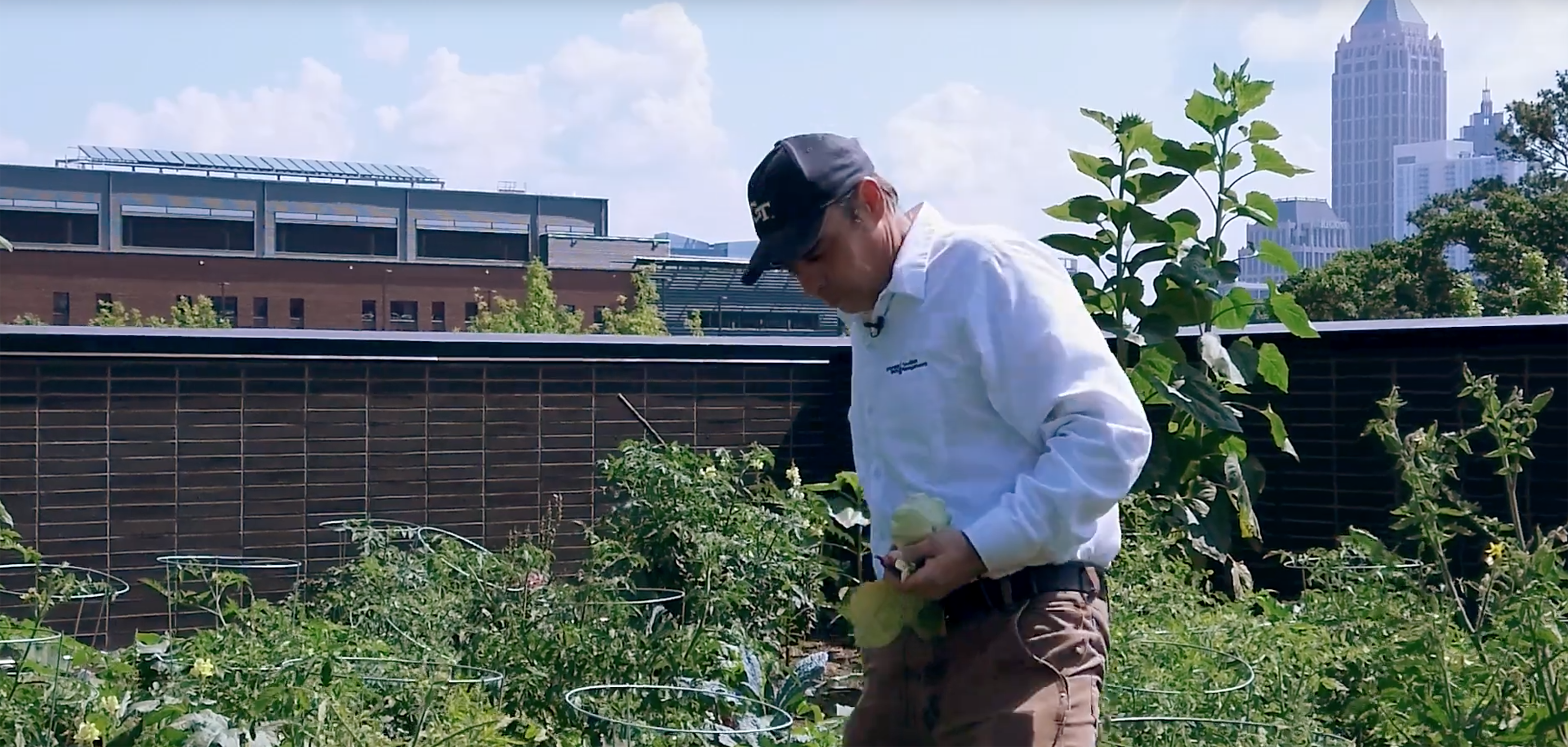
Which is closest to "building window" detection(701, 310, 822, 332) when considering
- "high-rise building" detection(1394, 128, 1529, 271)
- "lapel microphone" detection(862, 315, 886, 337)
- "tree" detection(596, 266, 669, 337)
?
"tree" detection(596, 266, 669, 337)

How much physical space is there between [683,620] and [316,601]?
147cm

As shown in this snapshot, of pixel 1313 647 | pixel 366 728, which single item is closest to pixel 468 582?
pixel 366 728

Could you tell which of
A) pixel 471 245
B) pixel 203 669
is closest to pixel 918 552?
pixel 203 669

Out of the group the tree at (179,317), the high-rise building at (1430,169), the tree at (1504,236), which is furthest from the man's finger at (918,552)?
the high-rise building at (1430,169)

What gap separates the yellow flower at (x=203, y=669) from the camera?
3664mm

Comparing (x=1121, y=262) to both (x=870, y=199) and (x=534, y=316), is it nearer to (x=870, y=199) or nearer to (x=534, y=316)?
(x=870, y=199)

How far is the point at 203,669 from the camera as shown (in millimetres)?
3664

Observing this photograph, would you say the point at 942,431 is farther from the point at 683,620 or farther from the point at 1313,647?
the point at 683,620

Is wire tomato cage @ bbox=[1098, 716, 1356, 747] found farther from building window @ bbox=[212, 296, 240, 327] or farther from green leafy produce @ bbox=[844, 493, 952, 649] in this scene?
building window @ bbox=[212, 296, 240, 327]

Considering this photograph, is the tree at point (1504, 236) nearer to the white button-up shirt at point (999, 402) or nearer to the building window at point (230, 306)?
the white button-up shirt at point (999, 402)

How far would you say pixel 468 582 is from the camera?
538cm

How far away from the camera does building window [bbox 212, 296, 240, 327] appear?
70.4 meters

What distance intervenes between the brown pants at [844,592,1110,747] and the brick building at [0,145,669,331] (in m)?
69.4

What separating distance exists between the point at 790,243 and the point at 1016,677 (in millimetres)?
725
